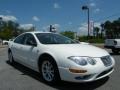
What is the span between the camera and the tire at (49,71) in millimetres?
6078

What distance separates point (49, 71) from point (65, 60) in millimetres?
815

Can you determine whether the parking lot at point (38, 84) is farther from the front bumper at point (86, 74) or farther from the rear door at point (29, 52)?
the rear door at point (29, 52)

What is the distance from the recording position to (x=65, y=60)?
228 inches

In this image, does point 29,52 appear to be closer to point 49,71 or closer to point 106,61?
point 49,71

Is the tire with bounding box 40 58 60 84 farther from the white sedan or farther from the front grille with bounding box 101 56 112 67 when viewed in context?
the front grille with bounding box 101 56 112 67

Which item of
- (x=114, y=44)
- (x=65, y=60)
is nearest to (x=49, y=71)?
(x=65, y=60)

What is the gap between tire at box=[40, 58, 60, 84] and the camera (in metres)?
6.08

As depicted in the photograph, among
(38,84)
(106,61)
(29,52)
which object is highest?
(29,52)

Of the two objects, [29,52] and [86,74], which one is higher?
[29,52]

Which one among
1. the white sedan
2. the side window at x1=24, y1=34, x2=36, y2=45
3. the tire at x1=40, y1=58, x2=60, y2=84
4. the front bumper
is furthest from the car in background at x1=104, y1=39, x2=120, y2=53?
the front bumper

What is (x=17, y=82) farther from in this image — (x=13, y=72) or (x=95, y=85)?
(x=95, y=85)

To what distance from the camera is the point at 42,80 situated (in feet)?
22.5

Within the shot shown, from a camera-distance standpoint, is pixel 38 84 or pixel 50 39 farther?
pixel 50 39

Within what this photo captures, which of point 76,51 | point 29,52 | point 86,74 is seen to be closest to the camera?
point 86,74
